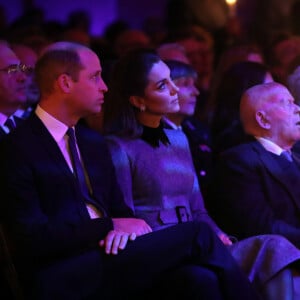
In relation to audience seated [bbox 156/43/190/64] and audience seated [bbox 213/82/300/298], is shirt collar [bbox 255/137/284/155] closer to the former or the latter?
audience seated [bbox 213/82/300/298]

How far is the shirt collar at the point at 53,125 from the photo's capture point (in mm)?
3074

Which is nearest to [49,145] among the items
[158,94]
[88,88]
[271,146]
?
[88,88]

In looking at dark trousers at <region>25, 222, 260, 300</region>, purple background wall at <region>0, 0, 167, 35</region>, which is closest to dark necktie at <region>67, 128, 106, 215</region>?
dark trousers at <region>25, 222, 260, 300</region>

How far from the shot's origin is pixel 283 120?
3734mm

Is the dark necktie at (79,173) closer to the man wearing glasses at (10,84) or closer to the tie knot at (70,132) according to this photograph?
the tie knot at (70,132)

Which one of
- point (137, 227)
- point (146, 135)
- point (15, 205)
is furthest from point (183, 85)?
point (15, 205)

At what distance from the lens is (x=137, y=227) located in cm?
305

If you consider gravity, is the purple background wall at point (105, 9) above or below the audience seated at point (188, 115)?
above

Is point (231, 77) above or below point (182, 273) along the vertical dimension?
above

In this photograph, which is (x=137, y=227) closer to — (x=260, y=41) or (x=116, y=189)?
(x=116, y=189)

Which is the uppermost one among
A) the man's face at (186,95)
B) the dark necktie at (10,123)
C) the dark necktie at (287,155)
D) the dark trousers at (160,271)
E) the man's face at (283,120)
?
the dark necktie at (10,123)

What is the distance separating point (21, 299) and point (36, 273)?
139 millimetres

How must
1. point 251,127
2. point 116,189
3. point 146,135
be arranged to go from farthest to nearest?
point 251,127 < point 146,135 < point 116,189

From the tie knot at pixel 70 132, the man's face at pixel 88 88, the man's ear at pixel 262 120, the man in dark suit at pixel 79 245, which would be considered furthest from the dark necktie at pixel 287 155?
the tie knot at pixel 70 132
